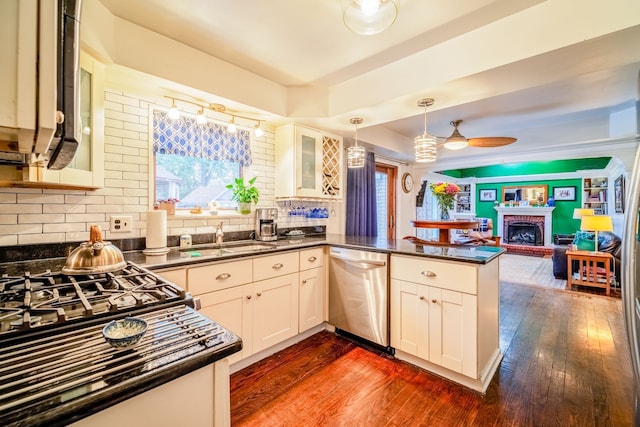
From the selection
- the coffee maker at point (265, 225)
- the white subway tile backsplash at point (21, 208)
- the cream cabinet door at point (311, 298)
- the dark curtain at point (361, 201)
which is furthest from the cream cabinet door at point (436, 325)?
the white subway tile backsplash at point (21, 208)

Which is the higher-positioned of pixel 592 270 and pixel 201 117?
pixel 201 117

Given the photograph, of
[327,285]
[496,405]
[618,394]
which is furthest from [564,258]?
[327,285]

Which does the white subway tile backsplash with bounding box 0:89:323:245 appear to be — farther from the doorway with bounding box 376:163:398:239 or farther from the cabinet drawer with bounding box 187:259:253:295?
the doorway with bounding box 376:163:398:239

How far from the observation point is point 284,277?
2373 mm

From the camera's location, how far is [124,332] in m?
0.76

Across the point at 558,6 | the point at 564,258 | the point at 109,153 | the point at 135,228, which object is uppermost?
the point at 558,6

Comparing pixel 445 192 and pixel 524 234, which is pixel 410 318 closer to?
pixel 445 192

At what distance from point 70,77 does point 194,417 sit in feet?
2.61

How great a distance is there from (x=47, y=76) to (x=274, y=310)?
212 cm

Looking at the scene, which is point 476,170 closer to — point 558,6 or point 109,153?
point 558,6

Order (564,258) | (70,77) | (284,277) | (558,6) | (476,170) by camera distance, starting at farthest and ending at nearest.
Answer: (476,170), (564,258), (284,277), (558,6), (70,77)

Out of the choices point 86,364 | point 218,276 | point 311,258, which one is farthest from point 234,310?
point 86,364

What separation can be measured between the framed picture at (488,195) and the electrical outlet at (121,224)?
34.2 feet

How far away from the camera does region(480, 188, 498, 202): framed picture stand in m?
9.47
